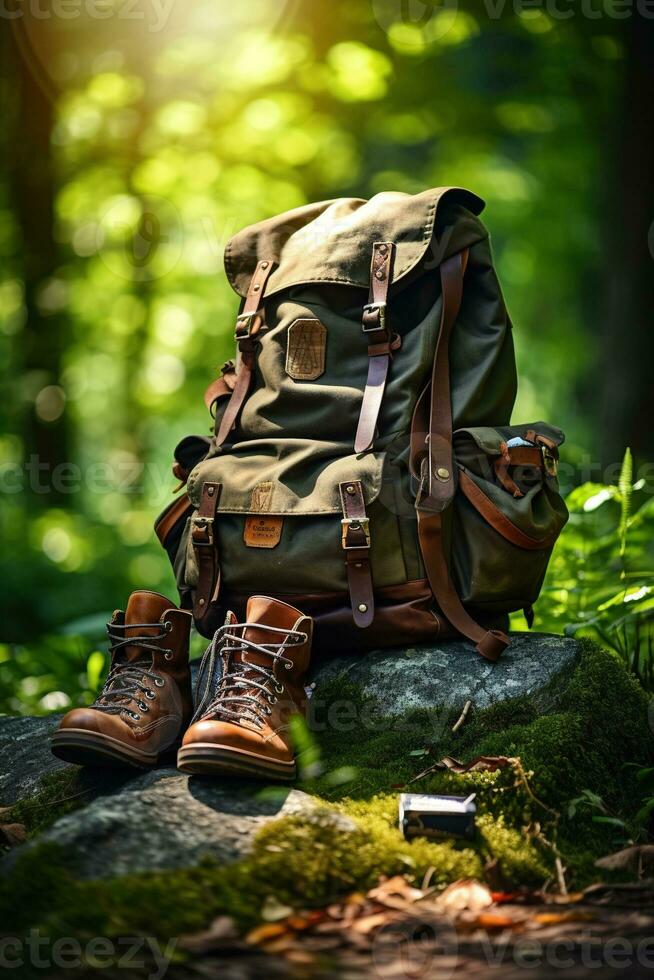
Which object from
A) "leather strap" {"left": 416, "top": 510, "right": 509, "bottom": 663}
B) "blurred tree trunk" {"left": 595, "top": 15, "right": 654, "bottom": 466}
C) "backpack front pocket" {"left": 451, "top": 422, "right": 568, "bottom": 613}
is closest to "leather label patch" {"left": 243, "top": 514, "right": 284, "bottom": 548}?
"leather strap" {"left": 416, "top": 510, "right": 509, "bottom": 663}

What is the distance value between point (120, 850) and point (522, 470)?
1724 millimetres

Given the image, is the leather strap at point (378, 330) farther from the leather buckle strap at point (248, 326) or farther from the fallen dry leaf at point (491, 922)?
the fallen dry leaf at point (491, 922)

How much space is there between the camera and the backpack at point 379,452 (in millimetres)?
2980

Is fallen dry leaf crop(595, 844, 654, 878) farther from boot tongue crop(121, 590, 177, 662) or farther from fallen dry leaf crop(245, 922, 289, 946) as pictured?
boot tongue crop(121, 590, 177, 662)

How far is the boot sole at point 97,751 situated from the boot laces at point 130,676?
0.11m

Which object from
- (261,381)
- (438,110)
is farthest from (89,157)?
(261,381)

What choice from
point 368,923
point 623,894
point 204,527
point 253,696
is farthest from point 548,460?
point 368,923

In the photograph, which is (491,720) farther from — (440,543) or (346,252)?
(346,252)

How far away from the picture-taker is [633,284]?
21.3ft

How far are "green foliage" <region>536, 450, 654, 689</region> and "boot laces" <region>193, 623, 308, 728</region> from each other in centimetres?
143

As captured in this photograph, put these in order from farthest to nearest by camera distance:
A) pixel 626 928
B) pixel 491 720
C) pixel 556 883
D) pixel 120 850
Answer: pixel 491 720 < pixel 556 883 < pixel 120 850 < pixel 626 928

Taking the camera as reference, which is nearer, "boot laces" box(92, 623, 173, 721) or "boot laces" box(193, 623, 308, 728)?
"boot laces" box(193, 623, 308, 728)

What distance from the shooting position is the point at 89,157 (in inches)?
359

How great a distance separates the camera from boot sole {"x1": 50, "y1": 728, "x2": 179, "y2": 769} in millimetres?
2531
